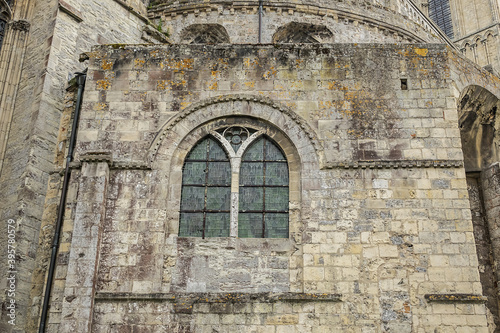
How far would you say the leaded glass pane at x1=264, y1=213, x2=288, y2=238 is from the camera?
9.12 m

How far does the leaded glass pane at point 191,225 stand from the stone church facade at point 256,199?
0.02m

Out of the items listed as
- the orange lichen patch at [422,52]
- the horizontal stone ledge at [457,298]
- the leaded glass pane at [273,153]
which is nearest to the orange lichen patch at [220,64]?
the leaded glass pane at [273,153]

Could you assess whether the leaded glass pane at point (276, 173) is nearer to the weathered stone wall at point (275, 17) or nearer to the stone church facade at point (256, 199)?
the stone church facade at point (256, 199)

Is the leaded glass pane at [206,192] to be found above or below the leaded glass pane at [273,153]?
below

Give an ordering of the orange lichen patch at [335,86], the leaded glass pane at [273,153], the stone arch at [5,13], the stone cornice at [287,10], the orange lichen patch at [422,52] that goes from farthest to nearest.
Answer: the stone cornice at [287,10] < the stone arch at [5,13] < the orange lichen patch at [422,52] < the orange lichen patch at [335,86] < the leaded glass pane at [273,153]

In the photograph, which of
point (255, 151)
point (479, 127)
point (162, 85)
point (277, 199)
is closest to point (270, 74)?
point (255, 151)

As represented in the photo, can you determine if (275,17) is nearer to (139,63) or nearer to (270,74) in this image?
(270,74)

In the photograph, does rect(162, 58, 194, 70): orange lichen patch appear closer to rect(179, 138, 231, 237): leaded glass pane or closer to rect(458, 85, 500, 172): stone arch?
rect(179, 138, 231, 237): leaded glass pane

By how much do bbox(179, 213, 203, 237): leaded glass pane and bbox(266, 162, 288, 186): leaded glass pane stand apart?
126 cm

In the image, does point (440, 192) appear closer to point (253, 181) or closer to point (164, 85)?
point (253, 181)

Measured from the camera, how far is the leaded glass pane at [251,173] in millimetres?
9453

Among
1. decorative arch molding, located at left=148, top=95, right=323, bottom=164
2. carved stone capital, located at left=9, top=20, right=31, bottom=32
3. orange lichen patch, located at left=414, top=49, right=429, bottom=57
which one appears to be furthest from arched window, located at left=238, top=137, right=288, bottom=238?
carved stone capital, located at left=9, top=20, right=31, bottom=32

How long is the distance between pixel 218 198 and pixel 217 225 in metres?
0.45

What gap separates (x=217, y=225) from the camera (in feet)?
30.2
